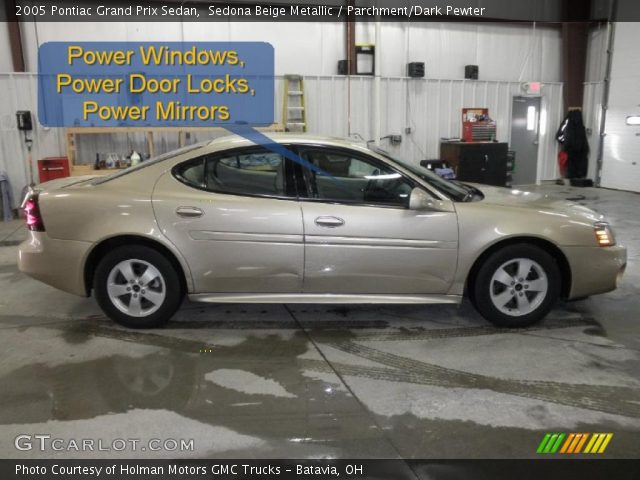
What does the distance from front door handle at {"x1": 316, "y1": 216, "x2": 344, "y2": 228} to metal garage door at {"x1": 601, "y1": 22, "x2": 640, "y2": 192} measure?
1036 cm

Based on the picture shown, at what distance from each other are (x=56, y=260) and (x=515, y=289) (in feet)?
11.6

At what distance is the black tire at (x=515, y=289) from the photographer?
4.07 m

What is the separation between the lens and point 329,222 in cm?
393

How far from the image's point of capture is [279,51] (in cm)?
1077

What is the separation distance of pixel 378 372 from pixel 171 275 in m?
1.72

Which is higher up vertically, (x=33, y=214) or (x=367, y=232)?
(x=33, y=214)

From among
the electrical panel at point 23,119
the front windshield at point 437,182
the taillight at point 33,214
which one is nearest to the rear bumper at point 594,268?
the front windshield at point 437,182

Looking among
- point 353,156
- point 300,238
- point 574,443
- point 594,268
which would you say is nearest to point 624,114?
point 594,268

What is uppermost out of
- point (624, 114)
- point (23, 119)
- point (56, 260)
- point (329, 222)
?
point (624, 114)

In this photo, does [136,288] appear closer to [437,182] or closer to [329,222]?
[329,222]

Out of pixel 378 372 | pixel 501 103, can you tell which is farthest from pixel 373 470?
pixel 501 103
